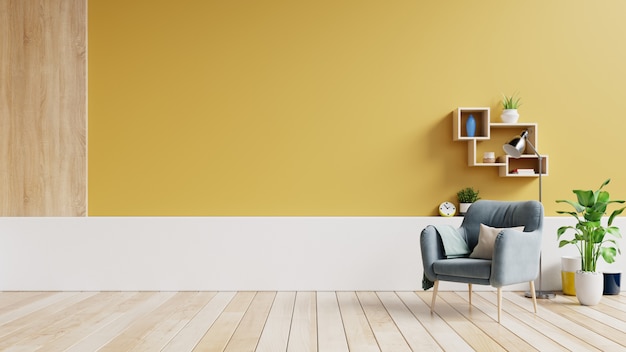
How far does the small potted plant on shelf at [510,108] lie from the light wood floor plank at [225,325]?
2730 millimetres

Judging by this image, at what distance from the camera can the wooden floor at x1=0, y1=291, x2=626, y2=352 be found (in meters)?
3.55

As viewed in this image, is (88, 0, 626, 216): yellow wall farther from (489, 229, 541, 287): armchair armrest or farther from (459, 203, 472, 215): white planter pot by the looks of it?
(489, 229, 541, 287): armchair armrest

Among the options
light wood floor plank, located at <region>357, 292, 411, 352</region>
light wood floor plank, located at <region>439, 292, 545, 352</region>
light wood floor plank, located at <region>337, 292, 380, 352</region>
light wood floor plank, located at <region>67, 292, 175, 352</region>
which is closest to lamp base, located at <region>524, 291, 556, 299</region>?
light wood floor plank, located at <region>439, 292, 545, 352</region>

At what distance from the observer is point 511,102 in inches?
219

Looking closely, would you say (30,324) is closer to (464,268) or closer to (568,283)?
(464,268)

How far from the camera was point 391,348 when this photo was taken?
3.46 metres

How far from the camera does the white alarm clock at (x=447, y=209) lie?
18.3 feet

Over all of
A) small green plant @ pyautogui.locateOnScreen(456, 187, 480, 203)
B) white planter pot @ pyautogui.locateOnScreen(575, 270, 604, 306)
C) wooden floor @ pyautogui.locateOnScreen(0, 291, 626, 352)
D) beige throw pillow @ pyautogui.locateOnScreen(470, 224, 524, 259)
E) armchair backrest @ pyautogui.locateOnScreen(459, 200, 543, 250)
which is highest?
small green plant @ pyautogui.locateOnScreen(456, 187, 480, 203)

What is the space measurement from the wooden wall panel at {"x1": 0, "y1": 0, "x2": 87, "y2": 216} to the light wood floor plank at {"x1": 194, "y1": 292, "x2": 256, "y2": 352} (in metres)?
1.81

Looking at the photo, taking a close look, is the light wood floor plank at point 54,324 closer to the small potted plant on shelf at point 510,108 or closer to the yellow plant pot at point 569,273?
the small potted plant on shelf at point 510,108

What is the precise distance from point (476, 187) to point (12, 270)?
4.25m

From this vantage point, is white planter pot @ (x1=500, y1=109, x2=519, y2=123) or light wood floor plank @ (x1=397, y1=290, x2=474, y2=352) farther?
white planter pot @ (x1=500, y1=109, x2=519, y2=123)

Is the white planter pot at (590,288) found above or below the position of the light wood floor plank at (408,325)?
above

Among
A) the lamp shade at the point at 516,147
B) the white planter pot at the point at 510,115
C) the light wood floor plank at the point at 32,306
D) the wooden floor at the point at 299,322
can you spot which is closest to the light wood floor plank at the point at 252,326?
the wooden floor at the point at 299,322
